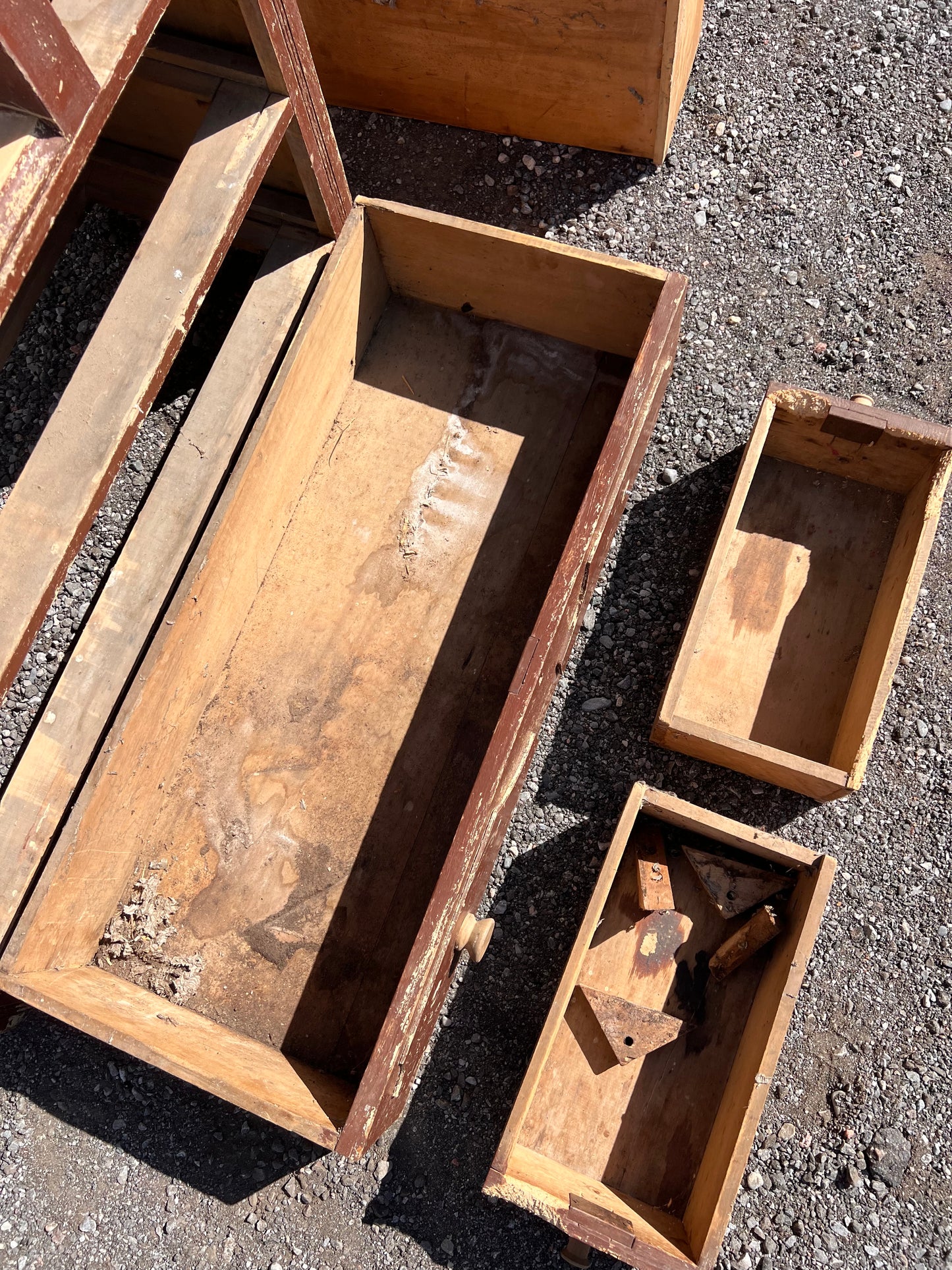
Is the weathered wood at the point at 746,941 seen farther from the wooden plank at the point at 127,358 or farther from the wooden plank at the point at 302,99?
the wooden plank at the point at 302,99

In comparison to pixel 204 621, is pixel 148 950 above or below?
below

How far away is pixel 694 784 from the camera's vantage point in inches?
155

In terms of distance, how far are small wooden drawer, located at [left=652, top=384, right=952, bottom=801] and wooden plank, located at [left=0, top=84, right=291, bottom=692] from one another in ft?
7.16

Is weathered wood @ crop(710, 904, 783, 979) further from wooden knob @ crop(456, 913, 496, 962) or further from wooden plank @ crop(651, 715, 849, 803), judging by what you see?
wooden knob @ crop(456, 913, 496, 962)

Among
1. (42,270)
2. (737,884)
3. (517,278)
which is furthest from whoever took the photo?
(42,270)

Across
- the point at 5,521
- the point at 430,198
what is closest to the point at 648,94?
the point at 430,198

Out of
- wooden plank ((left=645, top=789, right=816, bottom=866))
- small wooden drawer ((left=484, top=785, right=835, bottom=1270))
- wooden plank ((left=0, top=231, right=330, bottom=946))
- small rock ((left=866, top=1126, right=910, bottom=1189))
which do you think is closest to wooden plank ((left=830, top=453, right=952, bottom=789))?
wooden plank ((left=645, top=789, right=816, bottom=866))

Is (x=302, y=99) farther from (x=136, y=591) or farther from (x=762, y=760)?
(x=762, y=760)

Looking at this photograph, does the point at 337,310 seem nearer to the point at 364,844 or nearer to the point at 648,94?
the point at 648,94

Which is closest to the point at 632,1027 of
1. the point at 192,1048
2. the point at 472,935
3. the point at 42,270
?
the point at 472,935

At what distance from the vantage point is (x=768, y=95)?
4.50m

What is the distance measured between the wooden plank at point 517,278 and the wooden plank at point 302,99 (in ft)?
A: 0.65

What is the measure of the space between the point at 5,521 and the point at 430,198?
2.88 metres

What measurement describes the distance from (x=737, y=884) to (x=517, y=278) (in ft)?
8.90
